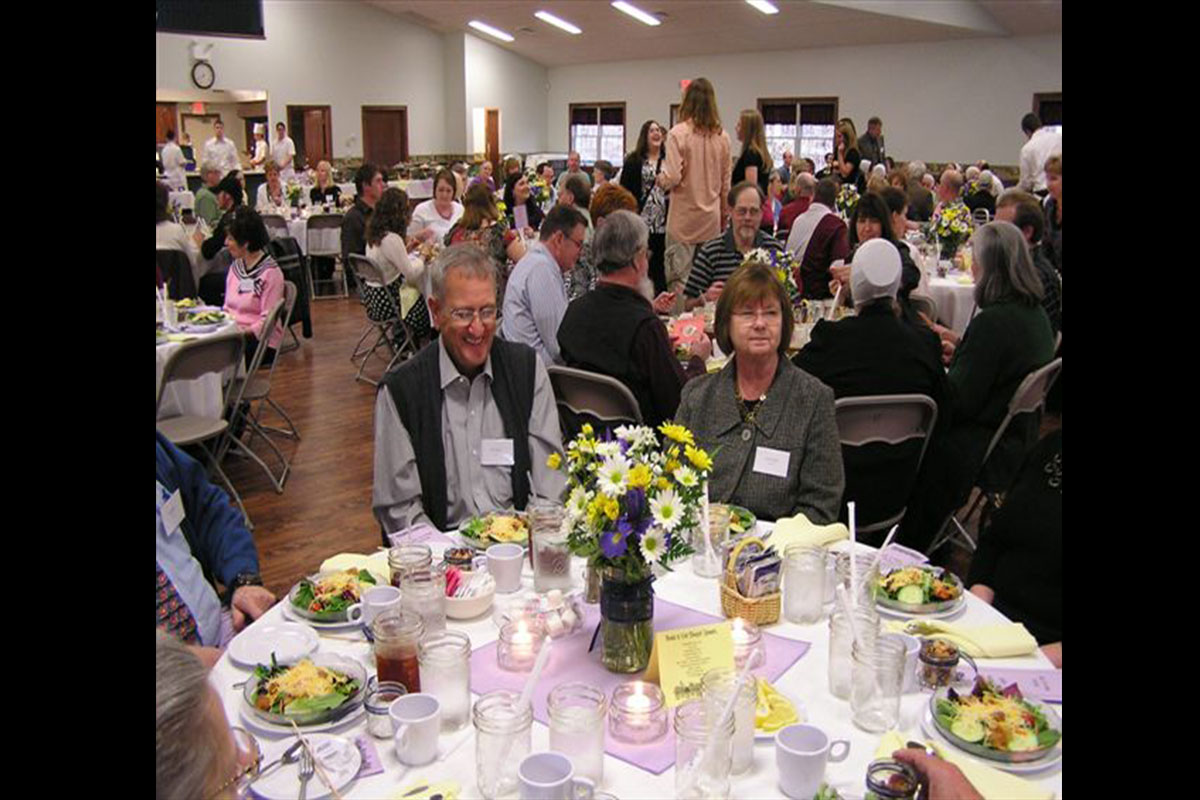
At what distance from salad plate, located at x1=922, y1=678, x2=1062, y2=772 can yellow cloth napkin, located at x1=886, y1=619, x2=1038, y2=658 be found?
0.59ft

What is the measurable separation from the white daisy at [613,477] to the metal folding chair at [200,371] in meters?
3.03

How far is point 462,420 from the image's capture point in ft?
9.29

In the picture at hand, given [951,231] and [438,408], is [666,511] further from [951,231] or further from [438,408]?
[951,231]

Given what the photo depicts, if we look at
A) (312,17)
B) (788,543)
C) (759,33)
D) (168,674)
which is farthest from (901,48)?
(168,674)

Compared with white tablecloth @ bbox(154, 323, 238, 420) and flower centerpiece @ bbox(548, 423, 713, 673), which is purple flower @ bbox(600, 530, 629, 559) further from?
white tablecloth @ bbox(154, 323, 238, 420)

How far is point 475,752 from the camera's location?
1533 millimetres

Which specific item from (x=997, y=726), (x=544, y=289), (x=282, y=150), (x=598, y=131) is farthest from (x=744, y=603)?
(x=598, y=131)

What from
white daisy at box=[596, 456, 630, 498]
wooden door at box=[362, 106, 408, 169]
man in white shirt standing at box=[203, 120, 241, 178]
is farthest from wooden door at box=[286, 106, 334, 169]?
white daisy at box=[596, 456, 630, 498]

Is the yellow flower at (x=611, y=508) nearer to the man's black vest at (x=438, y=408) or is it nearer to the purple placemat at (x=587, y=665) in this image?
the purple placemat at (x=587, y=665)

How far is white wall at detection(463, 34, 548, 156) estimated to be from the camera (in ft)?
66.1

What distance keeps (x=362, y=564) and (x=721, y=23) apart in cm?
1603

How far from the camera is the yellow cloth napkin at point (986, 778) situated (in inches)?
57.0

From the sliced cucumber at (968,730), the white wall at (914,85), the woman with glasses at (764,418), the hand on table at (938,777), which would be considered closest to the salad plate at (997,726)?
the sliced cucumber at (968,730)
